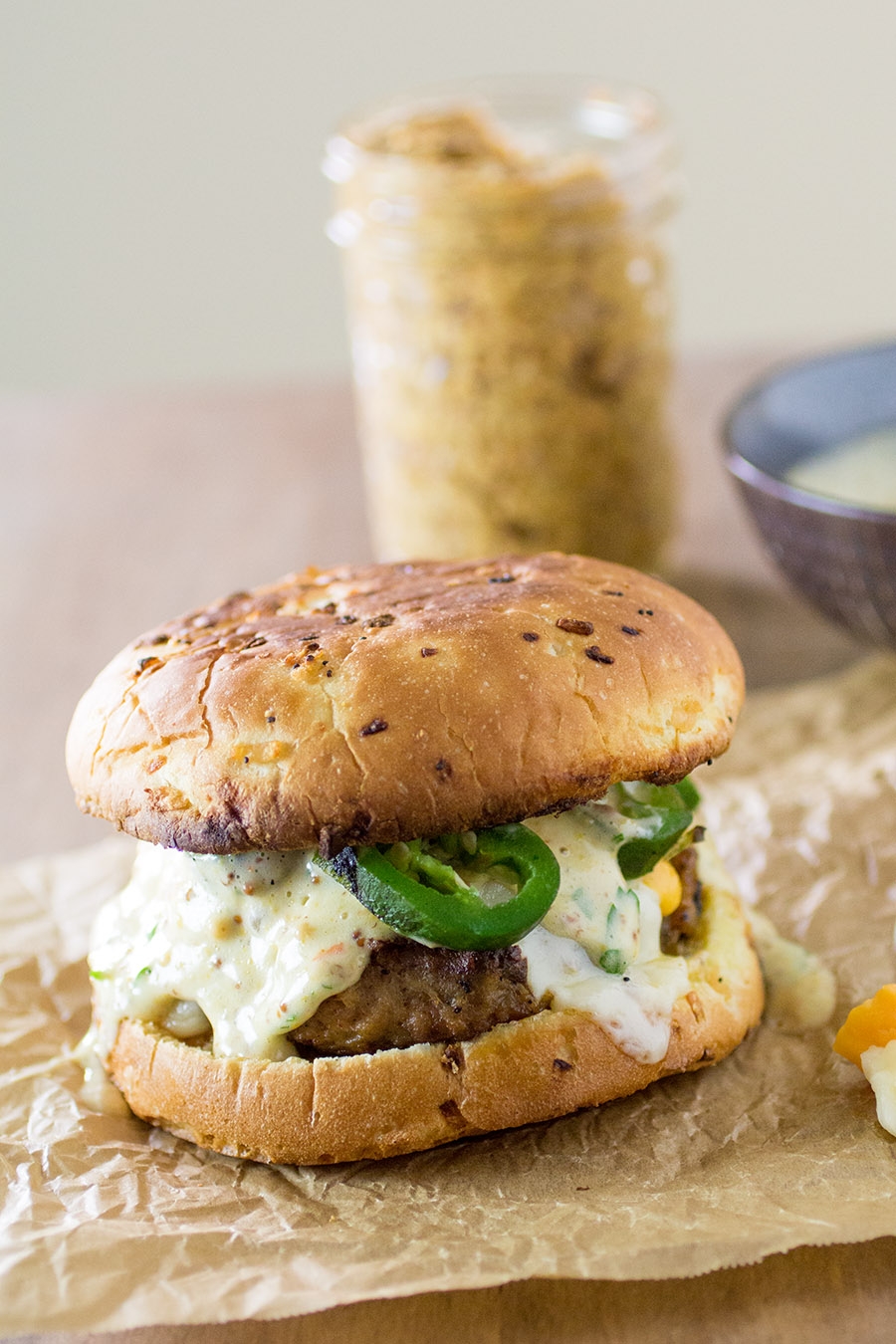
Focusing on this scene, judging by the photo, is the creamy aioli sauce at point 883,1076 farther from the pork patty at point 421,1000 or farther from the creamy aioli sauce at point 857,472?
the creamy aioli sauce at point 857,472

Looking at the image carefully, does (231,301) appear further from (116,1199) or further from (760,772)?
(116,1199)

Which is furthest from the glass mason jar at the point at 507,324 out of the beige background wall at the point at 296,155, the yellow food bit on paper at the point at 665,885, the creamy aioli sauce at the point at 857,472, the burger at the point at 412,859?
the beige background wall at the point at 296,155

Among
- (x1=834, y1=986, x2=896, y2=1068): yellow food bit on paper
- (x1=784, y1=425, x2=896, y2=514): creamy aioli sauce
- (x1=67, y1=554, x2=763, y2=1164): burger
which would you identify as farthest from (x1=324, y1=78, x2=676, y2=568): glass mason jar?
(x1=834, y1=986, x2=896, y2=1068): yellow food bit on paper

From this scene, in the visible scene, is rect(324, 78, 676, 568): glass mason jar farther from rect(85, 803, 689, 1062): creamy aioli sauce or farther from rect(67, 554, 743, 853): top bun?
rect(85, 803, 689, 1062): creamy aioli sauce

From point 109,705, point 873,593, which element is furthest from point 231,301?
point 109,705

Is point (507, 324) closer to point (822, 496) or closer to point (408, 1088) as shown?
point (822, 496)
